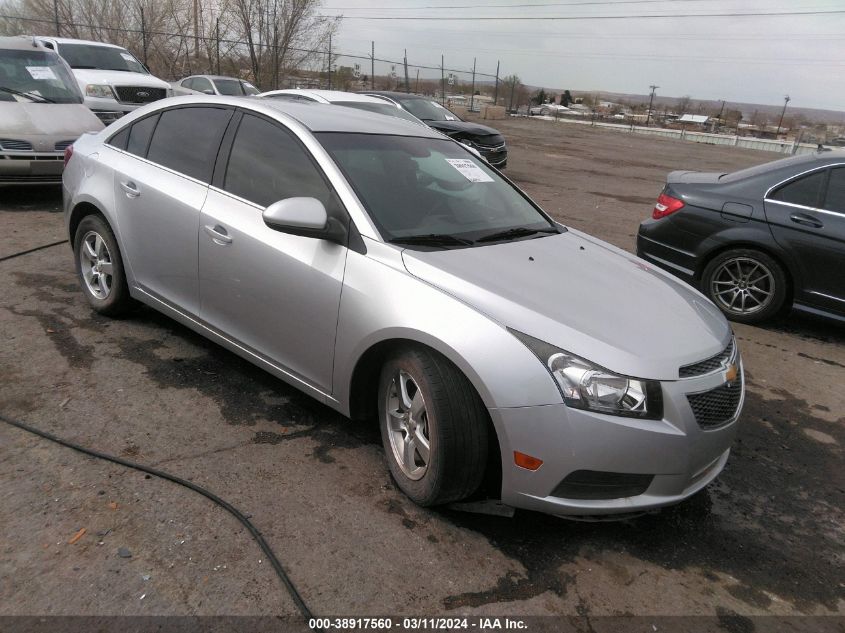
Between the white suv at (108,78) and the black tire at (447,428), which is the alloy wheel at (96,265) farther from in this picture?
the white suv at (108,78)

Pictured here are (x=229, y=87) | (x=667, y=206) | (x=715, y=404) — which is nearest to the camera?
(x=715, y=404)

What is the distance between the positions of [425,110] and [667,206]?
316 inches

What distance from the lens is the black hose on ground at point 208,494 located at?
2445 millimetres

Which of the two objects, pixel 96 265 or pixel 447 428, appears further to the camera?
pixel 96 265

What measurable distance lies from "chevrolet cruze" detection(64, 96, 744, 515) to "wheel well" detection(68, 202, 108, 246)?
17cm

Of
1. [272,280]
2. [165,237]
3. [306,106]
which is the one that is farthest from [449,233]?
[165,237]

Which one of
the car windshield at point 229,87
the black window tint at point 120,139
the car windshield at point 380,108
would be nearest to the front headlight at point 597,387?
the black window tint at point 120,139

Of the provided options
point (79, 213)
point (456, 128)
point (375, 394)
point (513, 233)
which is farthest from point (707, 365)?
point (456, 128)

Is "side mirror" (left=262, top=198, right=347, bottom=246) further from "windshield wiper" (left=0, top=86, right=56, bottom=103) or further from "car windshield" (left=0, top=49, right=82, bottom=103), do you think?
"windshield wiper" (left=0, top=86, right=56, bottom=103)

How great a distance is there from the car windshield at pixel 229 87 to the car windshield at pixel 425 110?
6.28m

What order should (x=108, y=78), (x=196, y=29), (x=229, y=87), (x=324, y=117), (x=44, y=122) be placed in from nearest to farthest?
(x=324, y=117) < (x=44, y=122) < (x=108, y=78) < (x=229, y=87) < (x=196, y=29)

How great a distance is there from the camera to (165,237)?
4066 mm

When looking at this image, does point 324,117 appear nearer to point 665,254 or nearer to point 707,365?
point 707,365

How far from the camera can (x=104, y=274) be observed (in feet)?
15.5
